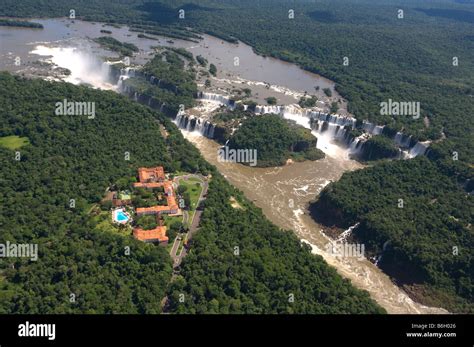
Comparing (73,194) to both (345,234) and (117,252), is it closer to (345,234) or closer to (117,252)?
(117,252)

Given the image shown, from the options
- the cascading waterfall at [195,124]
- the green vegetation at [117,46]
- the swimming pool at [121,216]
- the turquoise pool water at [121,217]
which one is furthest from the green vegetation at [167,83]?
the turquoise pool water at [121,217]

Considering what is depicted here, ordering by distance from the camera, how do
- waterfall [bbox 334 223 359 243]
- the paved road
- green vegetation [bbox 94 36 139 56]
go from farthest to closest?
green vegetation [bbox 94 36 139 56] → waterfall [bbox 334 223 359 243] → the paved road

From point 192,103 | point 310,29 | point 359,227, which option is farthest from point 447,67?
point 359,227

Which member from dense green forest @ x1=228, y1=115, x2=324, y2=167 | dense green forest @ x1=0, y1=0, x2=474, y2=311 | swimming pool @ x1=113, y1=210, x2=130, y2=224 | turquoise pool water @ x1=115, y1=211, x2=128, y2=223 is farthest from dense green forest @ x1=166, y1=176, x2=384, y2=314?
dense green forest @ x1=228, y1=115, x2=324, y2=167

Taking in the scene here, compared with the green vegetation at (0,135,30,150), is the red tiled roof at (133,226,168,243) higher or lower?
lower

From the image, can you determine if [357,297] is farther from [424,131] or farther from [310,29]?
[310,29]

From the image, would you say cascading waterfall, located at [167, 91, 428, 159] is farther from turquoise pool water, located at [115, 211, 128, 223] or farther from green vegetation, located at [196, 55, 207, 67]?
turquoise pool water, located at [115, 211, 128, 223]

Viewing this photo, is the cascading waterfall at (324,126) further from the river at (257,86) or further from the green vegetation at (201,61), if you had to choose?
the green vegetation at (201,61)
